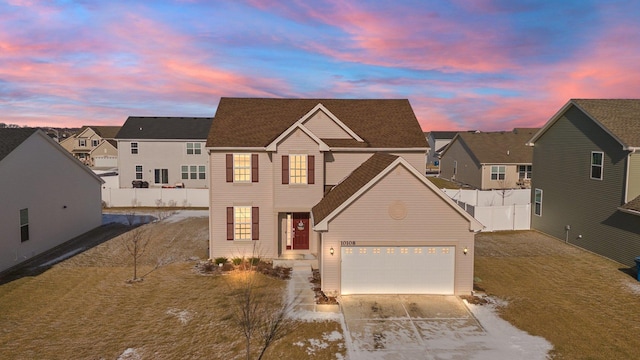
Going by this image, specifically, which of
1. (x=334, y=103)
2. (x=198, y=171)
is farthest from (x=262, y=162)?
(x=198, y=171)

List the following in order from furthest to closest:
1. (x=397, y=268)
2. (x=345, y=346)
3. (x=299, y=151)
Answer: (x=299, y=151) < (x=397, y=268) < (x=345, y=346)

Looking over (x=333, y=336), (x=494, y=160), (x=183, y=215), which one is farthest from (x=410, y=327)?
(x=494, y=160)

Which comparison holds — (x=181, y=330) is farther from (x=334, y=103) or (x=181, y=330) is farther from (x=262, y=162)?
(x=334, y=103)

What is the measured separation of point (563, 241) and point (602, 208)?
13.6ft

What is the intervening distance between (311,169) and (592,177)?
1711cm

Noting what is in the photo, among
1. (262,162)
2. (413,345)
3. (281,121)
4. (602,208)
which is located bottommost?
(413,345)

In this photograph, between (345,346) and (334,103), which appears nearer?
(345,346)

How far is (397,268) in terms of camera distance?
57.9 feet

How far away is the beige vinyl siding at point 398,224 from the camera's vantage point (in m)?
17.4

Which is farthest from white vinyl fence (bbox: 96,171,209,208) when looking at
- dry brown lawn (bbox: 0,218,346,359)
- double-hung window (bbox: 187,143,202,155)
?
dry brown lawn (bbox: 0,218,346,359)

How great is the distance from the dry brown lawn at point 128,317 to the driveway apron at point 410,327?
39.7 inches

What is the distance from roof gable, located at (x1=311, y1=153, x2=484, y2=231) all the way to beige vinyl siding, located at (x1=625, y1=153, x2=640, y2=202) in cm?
1098

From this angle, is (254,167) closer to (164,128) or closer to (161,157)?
(161,157)

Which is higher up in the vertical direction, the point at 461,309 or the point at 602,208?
the point at 602,208
